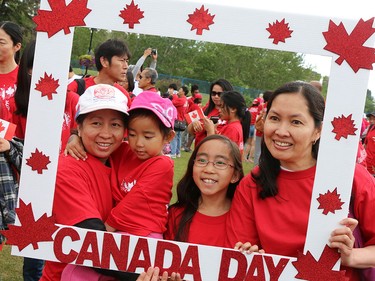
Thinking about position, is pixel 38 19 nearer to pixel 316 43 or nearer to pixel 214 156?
pixel 214 156

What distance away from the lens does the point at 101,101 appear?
2139 mm

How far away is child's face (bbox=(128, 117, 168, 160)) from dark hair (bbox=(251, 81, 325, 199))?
0.44 m

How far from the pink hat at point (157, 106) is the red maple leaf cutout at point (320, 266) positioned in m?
0.81

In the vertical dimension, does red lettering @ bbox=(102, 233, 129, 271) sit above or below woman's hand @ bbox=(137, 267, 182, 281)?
above

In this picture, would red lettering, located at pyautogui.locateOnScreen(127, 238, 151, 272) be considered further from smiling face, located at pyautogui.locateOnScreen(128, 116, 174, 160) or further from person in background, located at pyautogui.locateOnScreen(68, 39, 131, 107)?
person in background, located at pyautogui.locateOnScreen(68, 39, 131, 107)

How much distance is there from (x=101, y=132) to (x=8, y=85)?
143 cm

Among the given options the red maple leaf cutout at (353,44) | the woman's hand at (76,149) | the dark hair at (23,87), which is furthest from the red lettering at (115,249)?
the dark hair at (23,87)

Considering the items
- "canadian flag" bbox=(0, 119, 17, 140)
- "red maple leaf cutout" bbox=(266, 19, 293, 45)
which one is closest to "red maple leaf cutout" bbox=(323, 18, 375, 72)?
"red maple leaf cutout" bbox=(266, 19, 293, 45)

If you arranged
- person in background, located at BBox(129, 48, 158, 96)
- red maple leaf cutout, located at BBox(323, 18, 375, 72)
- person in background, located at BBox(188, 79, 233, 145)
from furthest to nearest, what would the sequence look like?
person in background, located at BBox(188, 79, 233, 145) < person in background, located at BBox(129, 48, 158, 96) < red maple leaf cutout, located at BBox(323, 18, 375, 72)

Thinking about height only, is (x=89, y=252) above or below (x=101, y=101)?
below

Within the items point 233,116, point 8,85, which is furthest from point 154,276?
point 233,116

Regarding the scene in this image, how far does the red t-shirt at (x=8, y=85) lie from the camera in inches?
126

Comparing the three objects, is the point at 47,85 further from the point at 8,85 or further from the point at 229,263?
the point at 8,85

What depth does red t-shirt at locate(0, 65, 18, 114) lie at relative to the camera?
3196 millimetres
